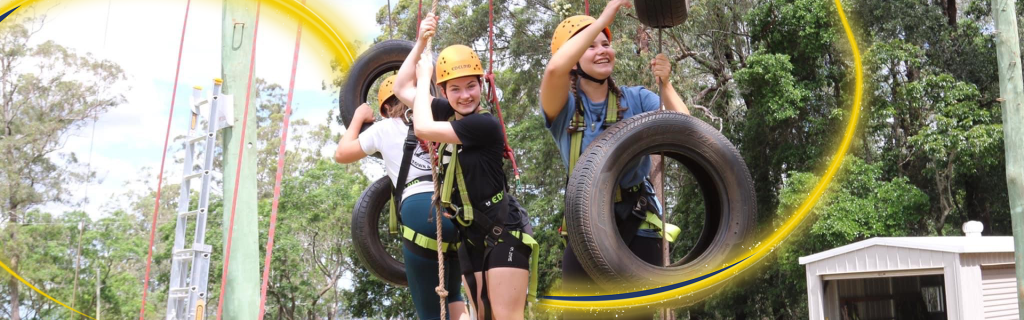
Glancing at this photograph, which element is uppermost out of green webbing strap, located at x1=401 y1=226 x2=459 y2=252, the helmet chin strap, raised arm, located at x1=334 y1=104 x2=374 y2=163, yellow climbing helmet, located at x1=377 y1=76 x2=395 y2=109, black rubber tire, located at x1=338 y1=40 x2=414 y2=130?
black rubber tire, located at x1=338 y1=40 x2=414 y2=130

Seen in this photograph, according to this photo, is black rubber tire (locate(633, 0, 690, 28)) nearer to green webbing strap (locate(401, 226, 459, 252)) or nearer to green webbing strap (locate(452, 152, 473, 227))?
green webbing strap (locate(452, 152, 473, 227))

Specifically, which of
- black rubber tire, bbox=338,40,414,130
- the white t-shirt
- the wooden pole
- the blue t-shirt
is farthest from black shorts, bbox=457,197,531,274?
the wooden pole

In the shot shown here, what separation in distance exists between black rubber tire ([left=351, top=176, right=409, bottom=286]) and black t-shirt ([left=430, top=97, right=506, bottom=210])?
173cm

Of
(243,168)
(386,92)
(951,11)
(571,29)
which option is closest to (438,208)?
(571,29)

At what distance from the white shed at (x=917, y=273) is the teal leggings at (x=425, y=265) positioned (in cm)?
736

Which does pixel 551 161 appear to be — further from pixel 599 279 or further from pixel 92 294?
pixel 92 294

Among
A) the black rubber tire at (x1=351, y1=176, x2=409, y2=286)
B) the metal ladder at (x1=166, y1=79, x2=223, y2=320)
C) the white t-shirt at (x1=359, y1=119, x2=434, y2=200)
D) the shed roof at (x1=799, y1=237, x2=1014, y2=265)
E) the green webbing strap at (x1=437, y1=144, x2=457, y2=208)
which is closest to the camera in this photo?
the green webbing strap at (x1=437, y1=144, x2=457, y2=208)

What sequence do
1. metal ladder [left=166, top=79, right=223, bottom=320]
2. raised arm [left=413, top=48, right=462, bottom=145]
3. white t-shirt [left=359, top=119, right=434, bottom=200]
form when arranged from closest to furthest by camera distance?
raised arm [left=413, top=48, right=462, bottom=145] → white t-shirt [left=359, top=119, right=434, bottom=200] → metal ladder [left=166, top=79, right=223, bottom=320]

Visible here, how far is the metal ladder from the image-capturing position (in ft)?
18.4

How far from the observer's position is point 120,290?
2819 centimetres

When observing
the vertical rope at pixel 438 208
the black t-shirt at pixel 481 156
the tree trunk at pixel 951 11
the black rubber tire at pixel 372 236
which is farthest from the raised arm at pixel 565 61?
the tree trunk at pixel 951 11

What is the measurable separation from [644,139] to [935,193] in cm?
1511

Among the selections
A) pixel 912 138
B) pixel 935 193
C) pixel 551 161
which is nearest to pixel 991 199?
pixel 935 193

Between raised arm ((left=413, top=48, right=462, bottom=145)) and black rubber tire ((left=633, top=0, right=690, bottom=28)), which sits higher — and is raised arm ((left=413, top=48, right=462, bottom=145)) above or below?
below
